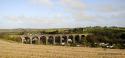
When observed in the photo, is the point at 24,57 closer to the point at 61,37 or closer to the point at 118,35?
the point at 118,35

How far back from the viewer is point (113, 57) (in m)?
27.7

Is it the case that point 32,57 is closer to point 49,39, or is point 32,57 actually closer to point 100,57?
point 100,57

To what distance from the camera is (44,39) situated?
122312 millimetres

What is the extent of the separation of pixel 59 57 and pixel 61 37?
3991 inches

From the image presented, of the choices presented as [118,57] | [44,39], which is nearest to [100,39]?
[44,39]

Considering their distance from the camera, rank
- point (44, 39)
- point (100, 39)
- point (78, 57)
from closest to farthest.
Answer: point (78, 57) → point (100, 39) → point (44, 39)

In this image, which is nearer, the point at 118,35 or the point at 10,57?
the point at 10,57

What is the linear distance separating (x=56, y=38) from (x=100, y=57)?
100494 millimetres

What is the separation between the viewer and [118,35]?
11225 cm

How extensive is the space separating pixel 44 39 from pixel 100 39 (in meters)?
25.9

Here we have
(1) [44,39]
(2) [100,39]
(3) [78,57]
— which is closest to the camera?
(3) [78,57]

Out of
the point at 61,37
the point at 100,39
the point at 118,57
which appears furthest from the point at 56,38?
the point at 118,57

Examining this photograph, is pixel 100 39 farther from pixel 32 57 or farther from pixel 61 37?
pixel 32 57

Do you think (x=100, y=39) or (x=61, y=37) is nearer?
(x=100, y=39)
